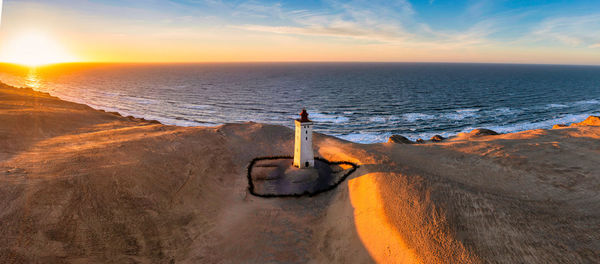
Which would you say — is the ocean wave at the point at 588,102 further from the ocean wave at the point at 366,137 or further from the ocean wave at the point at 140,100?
the ocean wave at the point at 140,100

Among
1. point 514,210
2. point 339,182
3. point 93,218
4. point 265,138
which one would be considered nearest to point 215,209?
point 93,218

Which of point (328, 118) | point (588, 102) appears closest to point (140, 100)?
point (328, 118)

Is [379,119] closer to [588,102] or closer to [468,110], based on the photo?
[468,110]

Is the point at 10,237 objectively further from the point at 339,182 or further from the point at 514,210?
the point at 514,210

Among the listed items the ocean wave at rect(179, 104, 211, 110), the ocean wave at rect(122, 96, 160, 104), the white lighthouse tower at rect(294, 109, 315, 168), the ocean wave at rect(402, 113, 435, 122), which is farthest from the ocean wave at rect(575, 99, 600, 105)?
the ocean wave at rect(122, 96, 160, 104)

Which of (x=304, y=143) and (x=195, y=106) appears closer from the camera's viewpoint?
(x=304, y=143)

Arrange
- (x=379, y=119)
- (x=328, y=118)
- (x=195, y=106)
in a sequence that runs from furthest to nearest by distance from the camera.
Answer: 1. (x=195, y=106)
2. (x=328, y=118)
3. (x=379, y=119)
